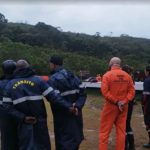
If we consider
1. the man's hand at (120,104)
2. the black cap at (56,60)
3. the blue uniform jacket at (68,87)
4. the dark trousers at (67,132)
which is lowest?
the dark trousers at (67,132)

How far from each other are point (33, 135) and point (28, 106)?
1.32 ft

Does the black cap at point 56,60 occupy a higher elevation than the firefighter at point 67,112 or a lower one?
higher

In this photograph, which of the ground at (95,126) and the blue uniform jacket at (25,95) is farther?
the ground at (95,126)

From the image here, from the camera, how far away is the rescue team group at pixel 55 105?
23.1 feet

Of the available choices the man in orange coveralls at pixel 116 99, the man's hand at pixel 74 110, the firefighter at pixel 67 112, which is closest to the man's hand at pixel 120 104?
the man in orange coveralls at pixel 116 99

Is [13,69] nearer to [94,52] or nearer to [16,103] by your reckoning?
[16,103]

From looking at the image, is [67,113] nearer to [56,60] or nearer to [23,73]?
[56,60]

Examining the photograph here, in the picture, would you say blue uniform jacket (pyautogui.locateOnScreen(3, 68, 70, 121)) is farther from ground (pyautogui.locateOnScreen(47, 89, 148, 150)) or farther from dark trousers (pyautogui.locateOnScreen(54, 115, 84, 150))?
ground (pyautogui.locateOnScreen(47, 89, 148, 150))

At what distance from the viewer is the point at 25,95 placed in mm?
6992

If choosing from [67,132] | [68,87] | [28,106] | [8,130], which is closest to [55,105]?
[68,87]

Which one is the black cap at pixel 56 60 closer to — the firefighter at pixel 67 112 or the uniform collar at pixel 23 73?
the firefighter at pixel 67 112

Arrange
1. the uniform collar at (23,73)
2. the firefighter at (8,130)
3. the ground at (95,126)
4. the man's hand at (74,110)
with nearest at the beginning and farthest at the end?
the uniform collar at (23,73) < the firefighter at (8,130) < the man's hand at (74,110) < the ground at (95,126)

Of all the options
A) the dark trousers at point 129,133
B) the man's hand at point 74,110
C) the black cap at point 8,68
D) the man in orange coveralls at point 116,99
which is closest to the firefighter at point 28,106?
the black cap at point 8,68

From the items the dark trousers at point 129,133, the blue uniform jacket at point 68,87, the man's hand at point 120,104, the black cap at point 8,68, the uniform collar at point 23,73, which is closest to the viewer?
the uniform collar at point 23,73
